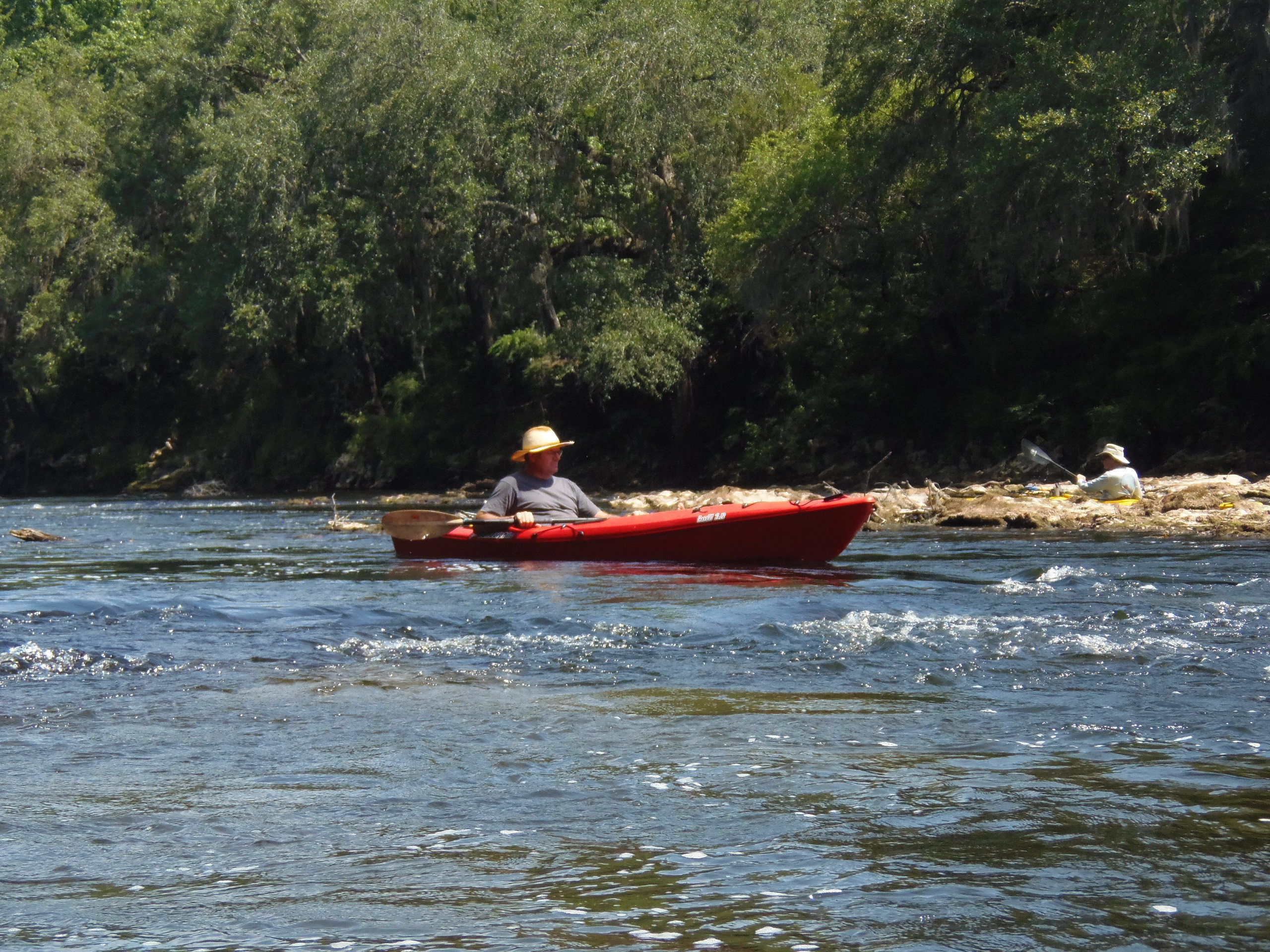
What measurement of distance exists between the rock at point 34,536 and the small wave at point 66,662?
984cm

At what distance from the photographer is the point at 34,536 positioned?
16.3 metres

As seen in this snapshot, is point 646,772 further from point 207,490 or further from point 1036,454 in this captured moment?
point 207,490

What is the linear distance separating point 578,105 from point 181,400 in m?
22.0

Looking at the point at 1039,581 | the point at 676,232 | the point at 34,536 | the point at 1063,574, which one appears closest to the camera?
the point at 1039,581

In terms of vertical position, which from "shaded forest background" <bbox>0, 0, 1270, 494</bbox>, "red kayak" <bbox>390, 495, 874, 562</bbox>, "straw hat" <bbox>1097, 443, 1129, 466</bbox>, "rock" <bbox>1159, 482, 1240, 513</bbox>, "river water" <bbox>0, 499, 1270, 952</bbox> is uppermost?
"shaded forest background" <bbox>0, 0, 1270, 494</bbox>

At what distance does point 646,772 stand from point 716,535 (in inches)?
265

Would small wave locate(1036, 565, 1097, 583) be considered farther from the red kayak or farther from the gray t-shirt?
the gray t-shirt

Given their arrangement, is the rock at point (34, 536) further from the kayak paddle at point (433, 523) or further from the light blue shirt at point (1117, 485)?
the light blue shirt at point (1117, 485)

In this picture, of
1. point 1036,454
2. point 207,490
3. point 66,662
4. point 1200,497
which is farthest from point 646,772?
point 207,490

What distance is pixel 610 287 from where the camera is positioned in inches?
1004

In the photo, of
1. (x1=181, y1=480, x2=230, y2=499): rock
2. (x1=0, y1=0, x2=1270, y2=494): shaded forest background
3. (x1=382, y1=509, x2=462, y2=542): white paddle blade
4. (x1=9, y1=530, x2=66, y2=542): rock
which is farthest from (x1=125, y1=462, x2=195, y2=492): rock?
(x1=382, y1=509, x2=462, y2=542): white paddle blade

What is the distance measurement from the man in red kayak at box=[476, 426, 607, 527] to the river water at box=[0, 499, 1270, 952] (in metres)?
2.63

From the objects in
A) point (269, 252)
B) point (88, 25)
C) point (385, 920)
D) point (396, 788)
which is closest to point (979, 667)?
point (396, 788)

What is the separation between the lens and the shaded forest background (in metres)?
19.0
